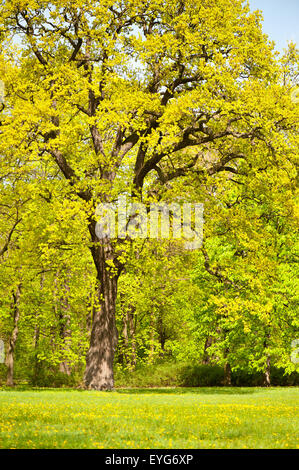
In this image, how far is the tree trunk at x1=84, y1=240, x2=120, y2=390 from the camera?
2355 cm

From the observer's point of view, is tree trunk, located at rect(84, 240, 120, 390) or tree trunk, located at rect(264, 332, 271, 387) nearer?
tree trunk, located at rect(84, 240, 120, 390)

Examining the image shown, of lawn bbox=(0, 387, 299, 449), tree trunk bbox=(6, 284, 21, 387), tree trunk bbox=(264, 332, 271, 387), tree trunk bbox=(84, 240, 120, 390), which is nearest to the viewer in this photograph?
lawn bbox=(0, 387, 299, 449)

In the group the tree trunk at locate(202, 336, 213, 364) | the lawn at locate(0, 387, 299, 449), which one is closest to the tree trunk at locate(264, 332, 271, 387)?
the tree trunk at locate(202, 336, 213, 364)

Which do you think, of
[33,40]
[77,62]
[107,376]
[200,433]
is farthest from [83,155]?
[200,433]

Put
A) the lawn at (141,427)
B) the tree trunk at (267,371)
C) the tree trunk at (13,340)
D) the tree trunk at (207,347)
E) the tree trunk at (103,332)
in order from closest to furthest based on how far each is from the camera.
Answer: the lawn at (141,427) < the tree trunk at (103,332) < the tree trunk at (13,340) < the tree trunk at (267,371) < the tree trunk at (207,347)

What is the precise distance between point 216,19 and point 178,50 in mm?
2131

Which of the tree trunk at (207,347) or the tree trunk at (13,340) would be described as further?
the tree trunk at (207,347)

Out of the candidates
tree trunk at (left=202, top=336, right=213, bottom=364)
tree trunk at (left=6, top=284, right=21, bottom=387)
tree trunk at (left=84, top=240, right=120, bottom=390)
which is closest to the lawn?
tree trunk at (left=84, top=240, right=120, bottom=390)

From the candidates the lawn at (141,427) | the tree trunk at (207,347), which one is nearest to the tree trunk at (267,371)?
the tree trunk at (207,347)

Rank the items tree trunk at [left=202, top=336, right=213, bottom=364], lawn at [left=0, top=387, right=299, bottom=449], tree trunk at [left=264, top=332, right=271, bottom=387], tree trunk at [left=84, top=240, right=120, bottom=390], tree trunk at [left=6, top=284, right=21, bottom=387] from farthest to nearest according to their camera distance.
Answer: tree trunk at [left=202, top=336, right=213, bottom=364] < tree trunk at [left=264, top=332, right=271, bottom=387] < tree trunk at [left=6, top=284, right=21, bottom=387] < tree trunk at [left=84, top=240, right=120, bottom=390] < lawn at [left=0, top=387, right=299, bottom=449]

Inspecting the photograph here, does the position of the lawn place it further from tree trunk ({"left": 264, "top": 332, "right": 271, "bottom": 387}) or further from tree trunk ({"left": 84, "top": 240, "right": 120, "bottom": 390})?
tree trunk ({"left": 264, "top": 332, "right": 271, "bottom": 387})

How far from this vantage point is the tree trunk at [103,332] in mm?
23547

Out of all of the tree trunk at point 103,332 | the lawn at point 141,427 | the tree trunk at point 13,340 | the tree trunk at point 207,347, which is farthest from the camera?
the tree trunk at point 207,347

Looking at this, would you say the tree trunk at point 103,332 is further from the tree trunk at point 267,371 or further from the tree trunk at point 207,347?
the tree trunk at point 207,347
